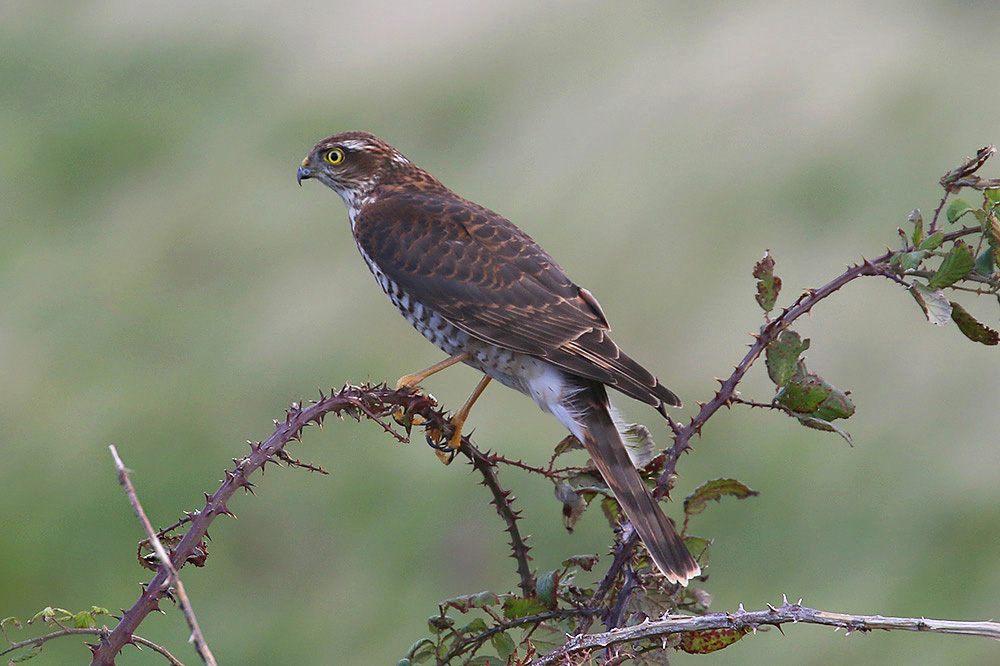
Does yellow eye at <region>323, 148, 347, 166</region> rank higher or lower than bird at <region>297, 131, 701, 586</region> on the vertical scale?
higher

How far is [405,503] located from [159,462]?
56.6 inches

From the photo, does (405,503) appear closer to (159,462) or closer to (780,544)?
(159,462)

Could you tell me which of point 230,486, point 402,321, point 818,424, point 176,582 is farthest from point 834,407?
point 402,321

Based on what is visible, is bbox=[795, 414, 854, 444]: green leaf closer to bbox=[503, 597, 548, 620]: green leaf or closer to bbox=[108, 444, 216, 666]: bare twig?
bbox=[503, 597, 548, 620]: green leaf

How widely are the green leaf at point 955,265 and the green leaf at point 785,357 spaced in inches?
10.5

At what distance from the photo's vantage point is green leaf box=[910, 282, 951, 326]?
80.0 inches

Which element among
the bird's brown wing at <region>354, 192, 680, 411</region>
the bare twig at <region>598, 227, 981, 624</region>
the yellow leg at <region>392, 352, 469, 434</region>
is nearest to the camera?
the bare twig at <region>598, 227, 981, 624</region>

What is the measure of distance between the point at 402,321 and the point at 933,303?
529 centimetres

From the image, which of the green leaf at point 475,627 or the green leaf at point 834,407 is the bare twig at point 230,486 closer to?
the green leaf at point 475,627

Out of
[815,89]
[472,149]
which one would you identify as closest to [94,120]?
[472,149]

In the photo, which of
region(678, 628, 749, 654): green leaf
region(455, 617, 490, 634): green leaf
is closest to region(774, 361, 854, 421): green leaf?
region(678, 628, 749, 654): green leaf

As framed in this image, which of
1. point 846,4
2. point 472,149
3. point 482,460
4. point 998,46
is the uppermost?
point 846,4

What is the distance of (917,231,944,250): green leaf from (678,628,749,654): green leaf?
754mm

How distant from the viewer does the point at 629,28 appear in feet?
33.1
